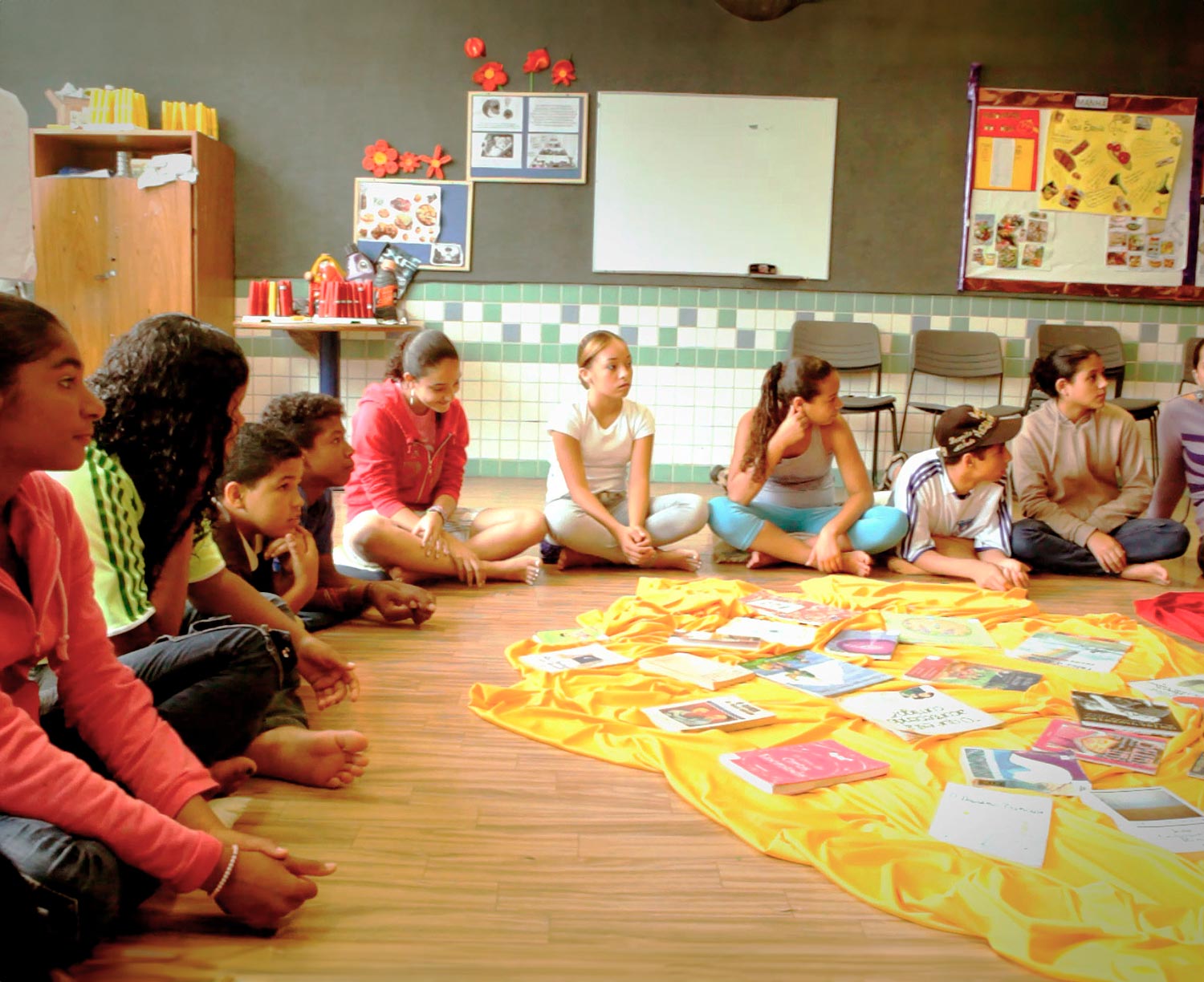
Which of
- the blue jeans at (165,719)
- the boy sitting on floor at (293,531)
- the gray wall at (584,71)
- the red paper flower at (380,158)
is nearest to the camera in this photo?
the blue jeans at (165,719)

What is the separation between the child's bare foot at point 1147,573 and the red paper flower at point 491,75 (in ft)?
13.6

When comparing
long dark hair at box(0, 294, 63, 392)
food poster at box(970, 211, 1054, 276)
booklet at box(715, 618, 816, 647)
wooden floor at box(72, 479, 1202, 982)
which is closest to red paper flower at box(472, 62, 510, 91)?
food poster at box(970, 211, 1054, 276)

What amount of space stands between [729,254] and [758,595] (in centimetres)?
327

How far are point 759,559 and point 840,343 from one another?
8.10ft

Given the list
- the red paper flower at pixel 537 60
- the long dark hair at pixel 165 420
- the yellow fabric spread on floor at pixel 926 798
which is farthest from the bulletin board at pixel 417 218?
the long dark hair at pixel 165 420

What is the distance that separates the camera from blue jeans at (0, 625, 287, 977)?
1.20 metres

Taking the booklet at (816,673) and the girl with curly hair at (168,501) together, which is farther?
the booklet at (816,673)

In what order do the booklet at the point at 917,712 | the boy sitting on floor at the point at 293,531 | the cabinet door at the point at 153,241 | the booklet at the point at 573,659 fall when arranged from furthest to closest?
the cabinet door at the point at 153,241 → the booklet at the point at 573,659 → the boy sitting on floor at the point at 293,531 → the booklet at the point at 917,712

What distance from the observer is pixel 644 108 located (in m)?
6.02

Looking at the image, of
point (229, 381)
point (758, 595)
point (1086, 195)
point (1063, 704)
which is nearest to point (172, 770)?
point (229, 381)

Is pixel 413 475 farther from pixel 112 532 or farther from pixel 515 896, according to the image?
pixel 515 896

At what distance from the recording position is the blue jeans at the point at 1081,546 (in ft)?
12.5

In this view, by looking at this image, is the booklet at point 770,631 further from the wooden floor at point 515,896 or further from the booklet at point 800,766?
the wooden floor at point 515,896

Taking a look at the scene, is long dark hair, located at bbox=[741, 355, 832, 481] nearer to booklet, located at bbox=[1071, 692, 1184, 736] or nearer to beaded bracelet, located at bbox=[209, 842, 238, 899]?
booklet, located at bbox=[1071, 692, 1184, 736]
